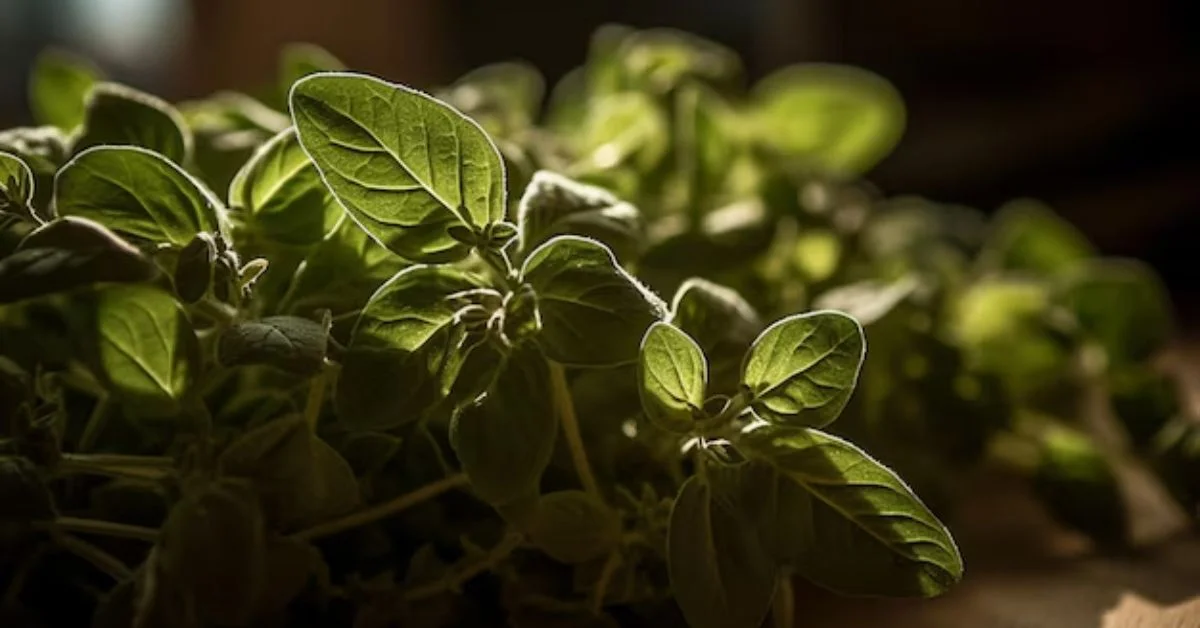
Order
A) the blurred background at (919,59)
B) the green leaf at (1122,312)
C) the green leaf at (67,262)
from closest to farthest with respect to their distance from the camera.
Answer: the green leaf at (67,262) < the green leaf at (1122,312) < the blurred background at (919,59)

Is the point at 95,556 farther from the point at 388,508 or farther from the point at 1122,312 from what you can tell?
the point at 1122,312

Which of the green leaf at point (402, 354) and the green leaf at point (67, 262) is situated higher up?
the green leaf at point (67, 262)

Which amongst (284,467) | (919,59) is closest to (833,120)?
(284,467)

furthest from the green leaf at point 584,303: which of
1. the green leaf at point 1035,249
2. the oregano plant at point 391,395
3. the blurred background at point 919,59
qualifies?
the blurred background at point 919,59

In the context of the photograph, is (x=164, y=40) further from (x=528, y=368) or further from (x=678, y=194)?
(x=528, y=368)

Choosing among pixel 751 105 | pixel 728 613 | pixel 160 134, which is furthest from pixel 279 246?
pixel 751 105

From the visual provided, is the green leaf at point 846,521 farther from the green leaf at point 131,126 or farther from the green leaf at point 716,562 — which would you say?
the green leaf at point 131,126
